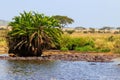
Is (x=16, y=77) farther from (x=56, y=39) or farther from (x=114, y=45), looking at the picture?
(x=114, y=45)

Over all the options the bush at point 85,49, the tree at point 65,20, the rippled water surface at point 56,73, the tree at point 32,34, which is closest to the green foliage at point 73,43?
the bush at point 85,49

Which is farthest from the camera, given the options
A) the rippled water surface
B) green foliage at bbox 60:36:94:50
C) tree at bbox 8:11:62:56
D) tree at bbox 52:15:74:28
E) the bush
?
tree at bbox 52:15:74:28

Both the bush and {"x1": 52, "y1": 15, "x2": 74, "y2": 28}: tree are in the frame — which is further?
{"x1": 52, "y1": 15, "x2": 74, "y2": 28}: tree

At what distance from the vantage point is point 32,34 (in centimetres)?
4738

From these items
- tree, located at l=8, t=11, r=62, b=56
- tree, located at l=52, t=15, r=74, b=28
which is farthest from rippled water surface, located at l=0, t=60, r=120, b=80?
tree, located at l=52, t=15, r=74, b=28

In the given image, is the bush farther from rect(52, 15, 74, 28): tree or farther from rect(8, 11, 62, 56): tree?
rect(52, 15, 74, 28): tree

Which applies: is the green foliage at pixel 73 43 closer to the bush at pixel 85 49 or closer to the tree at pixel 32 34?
the bush at pixel 85 49

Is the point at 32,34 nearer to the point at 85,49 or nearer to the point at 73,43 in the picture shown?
the point at 85,49

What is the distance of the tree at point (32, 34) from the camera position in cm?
4766

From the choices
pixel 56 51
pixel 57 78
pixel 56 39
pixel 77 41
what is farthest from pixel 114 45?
pixel 57 78

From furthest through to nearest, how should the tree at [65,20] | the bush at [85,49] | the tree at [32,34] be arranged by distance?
1. the tree at [65,20]
2. the bush at [85,49]
3. the tree at [32,34]

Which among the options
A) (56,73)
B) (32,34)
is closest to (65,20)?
(32,34)

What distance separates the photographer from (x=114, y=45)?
212 ft

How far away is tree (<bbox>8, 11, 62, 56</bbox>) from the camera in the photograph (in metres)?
47.7
